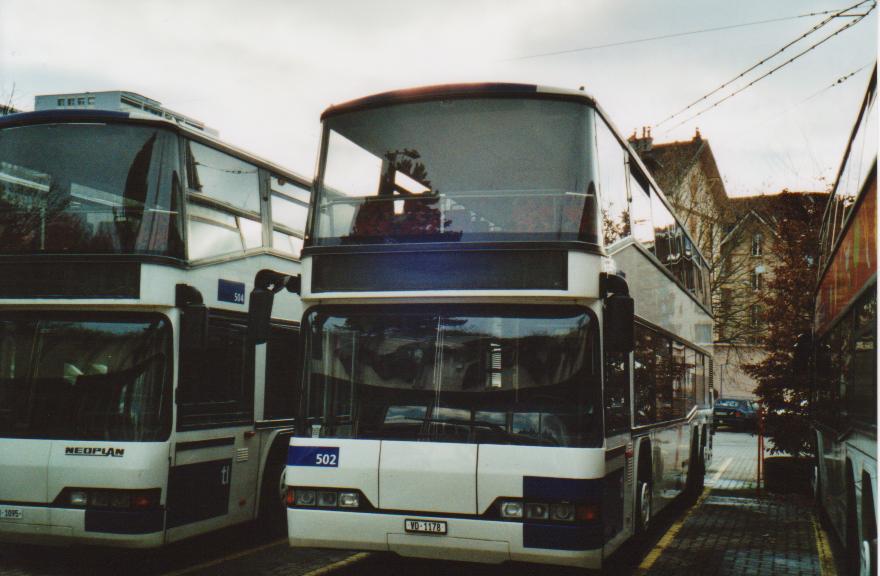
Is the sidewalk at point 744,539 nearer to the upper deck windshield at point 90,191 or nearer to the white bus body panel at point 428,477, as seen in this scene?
the white bus body panel at point 428,477

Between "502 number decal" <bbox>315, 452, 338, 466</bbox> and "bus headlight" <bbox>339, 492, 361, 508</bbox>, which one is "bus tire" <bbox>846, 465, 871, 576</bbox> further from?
"502 number decal" <bbox>315, 452, 338, 466</bbox>

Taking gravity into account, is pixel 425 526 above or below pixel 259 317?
below

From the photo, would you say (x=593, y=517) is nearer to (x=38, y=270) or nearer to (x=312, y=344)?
(x=312, y=344)

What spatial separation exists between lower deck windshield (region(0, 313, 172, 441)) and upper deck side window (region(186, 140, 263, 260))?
106cm

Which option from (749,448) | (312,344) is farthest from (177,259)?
(749,448)

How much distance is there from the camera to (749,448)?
29.5 m

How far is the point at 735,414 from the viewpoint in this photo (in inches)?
1522

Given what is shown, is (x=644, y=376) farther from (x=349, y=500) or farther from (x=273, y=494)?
(x=273, y=494)

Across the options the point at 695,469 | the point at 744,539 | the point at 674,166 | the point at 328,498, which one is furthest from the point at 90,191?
the point at 674,166

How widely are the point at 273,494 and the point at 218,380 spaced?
1.73m

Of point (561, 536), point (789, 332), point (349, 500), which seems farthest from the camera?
point (789, 332)

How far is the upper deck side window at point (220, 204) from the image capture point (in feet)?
29.7

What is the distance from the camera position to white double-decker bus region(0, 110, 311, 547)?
7.96 m

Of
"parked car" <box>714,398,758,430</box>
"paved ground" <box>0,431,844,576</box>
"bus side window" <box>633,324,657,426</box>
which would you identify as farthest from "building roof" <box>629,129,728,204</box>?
"bus side window" <box>633,324,657,426</box>
